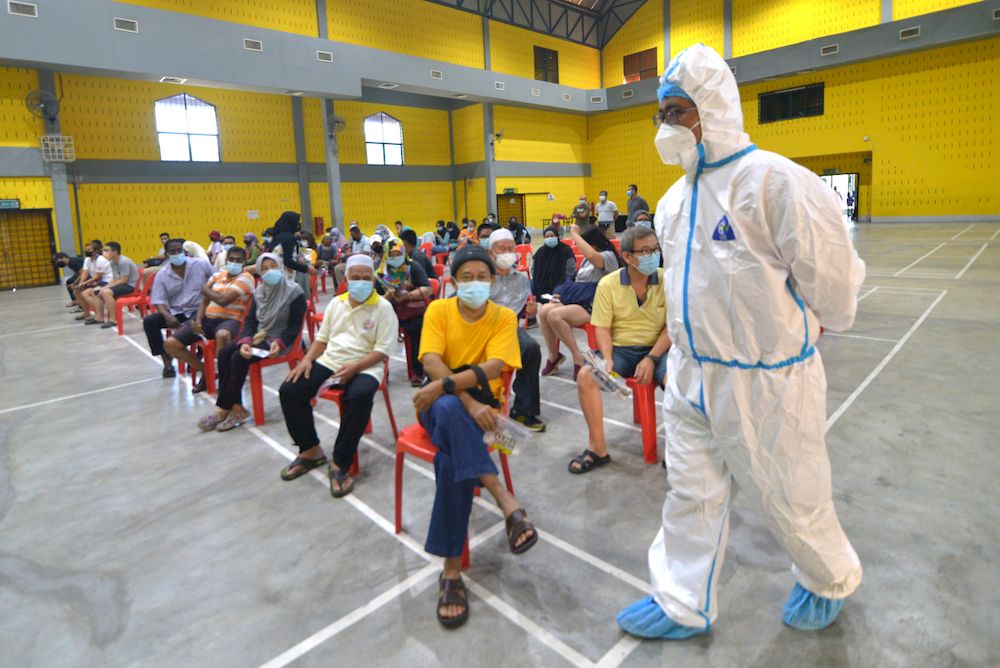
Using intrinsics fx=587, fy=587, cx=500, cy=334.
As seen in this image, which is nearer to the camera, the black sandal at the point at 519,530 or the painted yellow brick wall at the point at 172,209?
the black sandal at the point at 519,530

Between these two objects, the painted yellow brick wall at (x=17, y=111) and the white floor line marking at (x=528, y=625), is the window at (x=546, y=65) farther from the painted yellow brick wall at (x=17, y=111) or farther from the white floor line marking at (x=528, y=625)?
the white floor line marking at (x=528, y=625)

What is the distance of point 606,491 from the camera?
9.70ft

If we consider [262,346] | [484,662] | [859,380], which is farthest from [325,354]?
[859,380]

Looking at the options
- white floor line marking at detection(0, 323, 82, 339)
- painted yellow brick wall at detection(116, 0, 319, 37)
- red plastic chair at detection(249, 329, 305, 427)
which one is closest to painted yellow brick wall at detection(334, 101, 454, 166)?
painted yellow brick wall at detection(116, 0, 319, 37)

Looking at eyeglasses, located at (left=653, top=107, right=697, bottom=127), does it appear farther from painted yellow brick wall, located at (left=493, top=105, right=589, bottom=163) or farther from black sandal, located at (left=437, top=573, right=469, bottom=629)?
painted yellow brick wall, located at (left=493, top=105, right=589, bottom=163)

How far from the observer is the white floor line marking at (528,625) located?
1.86 m

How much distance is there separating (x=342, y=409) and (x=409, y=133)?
20927 millimetres

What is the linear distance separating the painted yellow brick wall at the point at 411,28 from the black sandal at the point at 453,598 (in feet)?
61.5

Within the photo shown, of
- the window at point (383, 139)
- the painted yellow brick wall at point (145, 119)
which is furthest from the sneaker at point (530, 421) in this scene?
the window at point (383, 139)

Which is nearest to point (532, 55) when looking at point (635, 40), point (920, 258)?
point (635, 40)

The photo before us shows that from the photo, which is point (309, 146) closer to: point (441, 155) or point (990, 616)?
point (441, 155)

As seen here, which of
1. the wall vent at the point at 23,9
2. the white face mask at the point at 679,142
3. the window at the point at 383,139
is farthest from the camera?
the window at the point at 383,139

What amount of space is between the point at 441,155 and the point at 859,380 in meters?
21.1

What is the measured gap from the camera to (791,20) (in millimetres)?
19672
